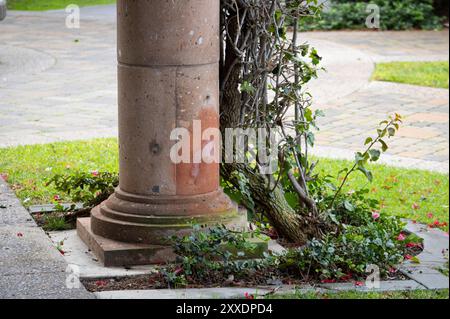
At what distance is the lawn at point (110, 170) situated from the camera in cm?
596

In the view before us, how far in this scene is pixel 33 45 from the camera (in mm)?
13242

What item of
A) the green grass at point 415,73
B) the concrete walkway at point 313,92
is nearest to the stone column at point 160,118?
the concrete walkway at point 313,92

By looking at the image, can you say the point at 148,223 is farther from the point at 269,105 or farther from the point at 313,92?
the point at 313,92

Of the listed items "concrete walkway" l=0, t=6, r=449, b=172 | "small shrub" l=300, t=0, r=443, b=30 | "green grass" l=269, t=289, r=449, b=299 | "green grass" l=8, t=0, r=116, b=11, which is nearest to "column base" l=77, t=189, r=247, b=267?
"green grass" l=269, t=289, r=449, b=299

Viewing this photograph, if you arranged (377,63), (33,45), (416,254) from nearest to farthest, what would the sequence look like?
(416,254), (377,63), (33,45)

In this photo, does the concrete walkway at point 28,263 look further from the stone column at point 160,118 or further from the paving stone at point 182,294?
the stone column at point 160,118

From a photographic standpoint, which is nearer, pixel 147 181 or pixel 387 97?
pixel 147 181

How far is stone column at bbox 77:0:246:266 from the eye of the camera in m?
4.45

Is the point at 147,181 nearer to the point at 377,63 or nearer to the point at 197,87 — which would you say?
the point at 197,87

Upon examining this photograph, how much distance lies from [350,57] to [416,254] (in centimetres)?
768

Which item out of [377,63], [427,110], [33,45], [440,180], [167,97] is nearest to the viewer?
[167,97]

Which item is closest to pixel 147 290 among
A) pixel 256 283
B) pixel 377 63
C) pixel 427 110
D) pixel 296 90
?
pixel 256 283

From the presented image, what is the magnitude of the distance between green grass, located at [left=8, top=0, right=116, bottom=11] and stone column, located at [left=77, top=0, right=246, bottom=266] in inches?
560
